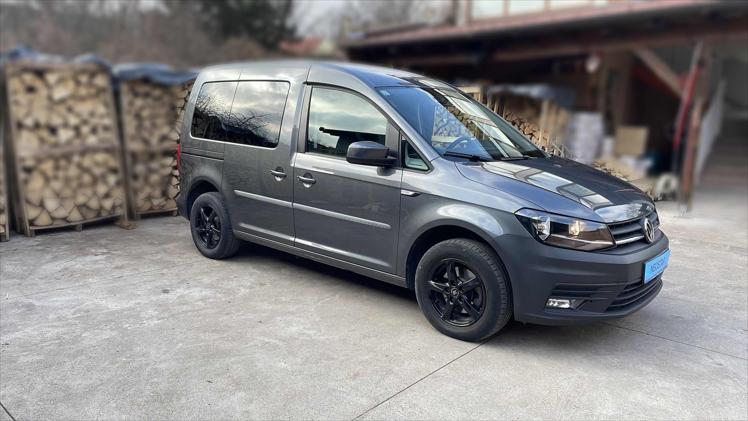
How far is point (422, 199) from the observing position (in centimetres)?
374

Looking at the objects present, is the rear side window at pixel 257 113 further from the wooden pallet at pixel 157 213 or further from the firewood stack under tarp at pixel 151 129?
the wooden pallet at pixel 157 213

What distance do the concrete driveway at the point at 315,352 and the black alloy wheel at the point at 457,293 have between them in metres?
0.18

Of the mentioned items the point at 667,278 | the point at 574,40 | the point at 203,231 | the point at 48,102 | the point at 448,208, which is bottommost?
the point at 667,278

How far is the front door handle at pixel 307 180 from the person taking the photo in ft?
14.3

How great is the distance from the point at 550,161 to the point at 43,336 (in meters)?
3.77

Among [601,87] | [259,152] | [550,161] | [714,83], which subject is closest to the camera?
[550,161]

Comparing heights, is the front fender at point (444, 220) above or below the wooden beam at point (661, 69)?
below

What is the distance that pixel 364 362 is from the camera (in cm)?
335

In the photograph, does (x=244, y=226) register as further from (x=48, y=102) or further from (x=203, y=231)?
(x=48, y=102)

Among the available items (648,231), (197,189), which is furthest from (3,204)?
(648,231)

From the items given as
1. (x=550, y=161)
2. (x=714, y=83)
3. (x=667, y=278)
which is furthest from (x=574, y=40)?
(x=550, y=161)

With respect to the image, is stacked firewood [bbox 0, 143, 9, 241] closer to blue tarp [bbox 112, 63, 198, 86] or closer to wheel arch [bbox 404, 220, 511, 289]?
blue tarp [bbox 112, 63, 198, 86]

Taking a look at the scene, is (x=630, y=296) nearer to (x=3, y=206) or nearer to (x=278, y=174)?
(x=278, y=174)

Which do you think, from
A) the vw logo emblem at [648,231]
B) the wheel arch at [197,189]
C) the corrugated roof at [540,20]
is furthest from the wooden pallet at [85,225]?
the corrugated roof at [540,20]
